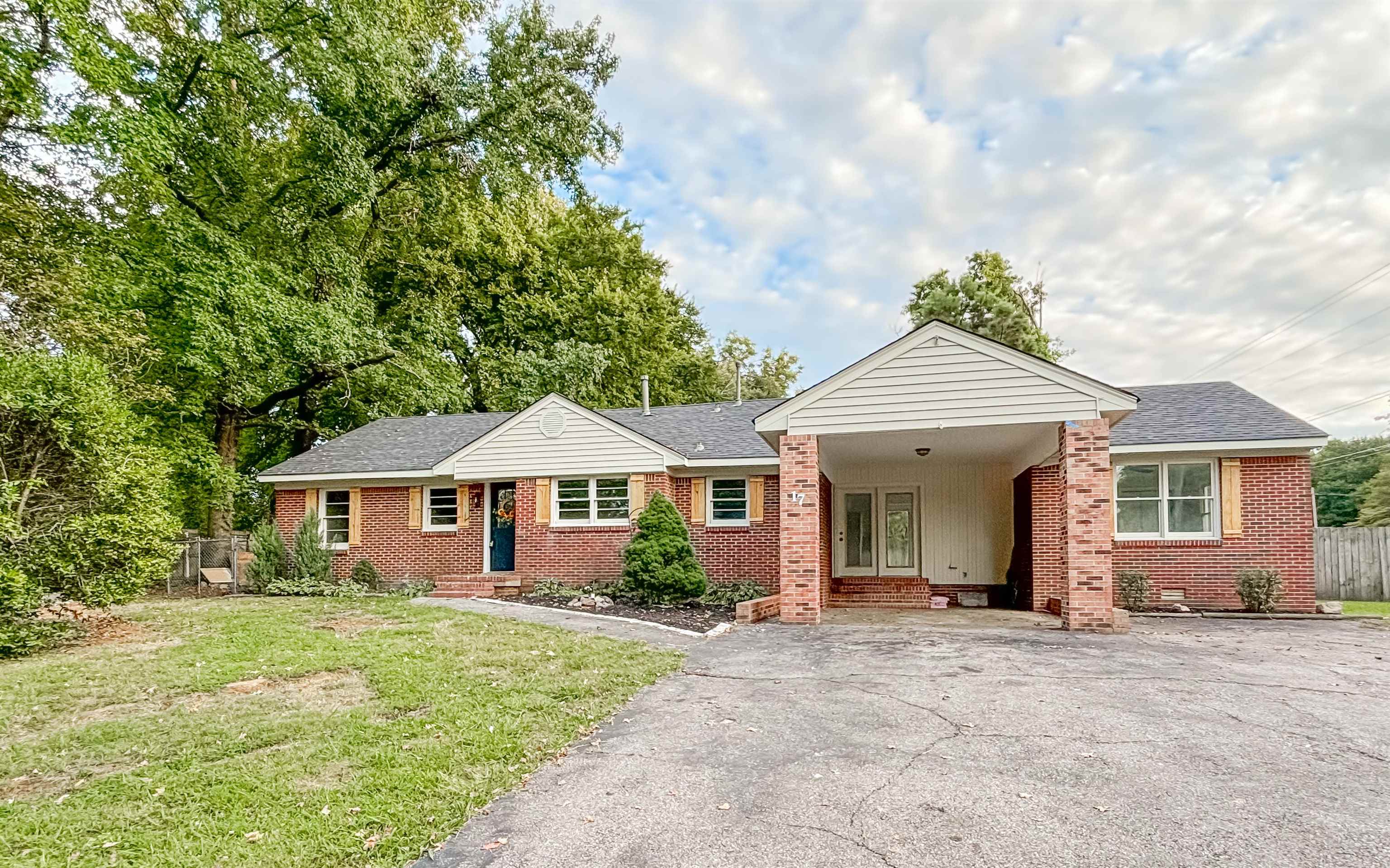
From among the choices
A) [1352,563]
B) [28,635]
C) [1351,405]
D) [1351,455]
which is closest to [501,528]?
[28,635]

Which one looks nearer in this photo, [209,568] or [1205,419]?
[1205,419]

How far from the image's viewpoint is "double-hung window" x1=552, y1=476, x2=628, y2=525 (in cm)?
1395

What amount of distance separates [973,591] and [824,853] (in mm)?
11827

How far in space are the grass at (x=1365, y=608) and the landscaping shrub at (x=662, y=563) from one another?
1069 cm

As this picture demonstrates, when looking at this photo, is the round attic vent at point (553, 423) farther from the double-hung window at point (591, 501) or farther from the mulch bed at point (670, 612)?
the mulch bed at point (670, 612)

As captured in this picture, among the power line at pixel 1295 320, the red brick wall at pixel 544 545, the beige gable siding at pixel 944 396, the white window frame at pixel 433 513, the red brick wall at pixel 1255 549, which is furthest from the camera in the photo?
the power line at pixel 1295 320

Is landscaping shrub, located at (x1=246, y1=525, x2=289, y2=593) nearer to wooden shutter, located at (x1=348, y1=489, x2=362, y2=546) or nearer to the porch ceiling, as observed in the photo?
wooden shutter, located at (x1=348, y1=489, x2=362, y2=546)

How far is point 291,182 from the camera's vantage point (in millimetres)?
17141

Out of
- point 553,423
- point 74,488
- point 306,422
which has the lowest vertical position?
point 74,488

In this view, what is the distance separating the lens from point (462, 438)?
16391mm

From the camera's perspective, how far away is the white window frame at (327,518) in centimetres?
1545

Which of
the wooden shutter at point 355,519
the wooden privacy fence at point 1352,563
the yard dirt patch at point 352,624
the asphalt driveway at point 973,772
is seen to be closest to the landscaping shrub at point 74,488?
the yard dirt patch at point 352,624

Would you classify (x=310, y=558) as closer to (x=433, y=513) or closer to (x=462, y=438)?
(x=433, y=513)

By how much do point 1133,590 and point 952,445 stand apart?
3961 millimetres
